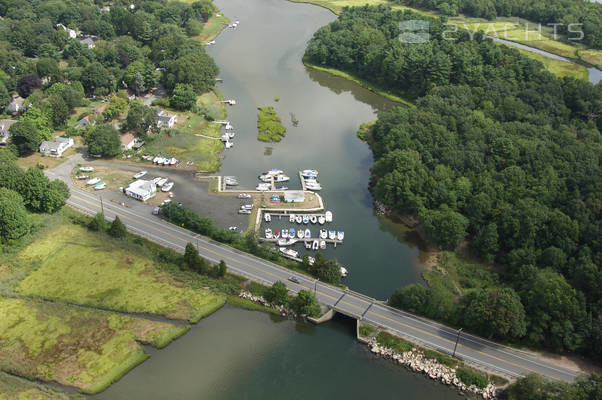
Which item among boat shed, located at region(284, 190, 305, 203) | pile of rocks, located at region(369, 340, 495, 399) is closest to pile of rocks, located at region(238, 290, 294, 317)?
pile of rocks, located at region(369, 340, 495, 399)

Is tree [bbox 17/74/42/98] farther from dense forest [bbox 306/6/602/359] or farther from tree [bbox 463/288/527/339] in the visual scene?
tree [bbox 463/288/527/339]

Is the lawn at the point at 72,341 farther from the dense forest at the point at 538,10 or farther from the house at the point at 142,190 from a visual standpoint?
the dense forest at the point at 538,10

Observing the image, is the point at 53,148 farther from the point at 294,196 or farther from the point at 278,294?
the point at 278,294

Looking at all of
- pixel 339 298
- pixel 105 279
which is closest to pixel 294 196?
pixel 339 298

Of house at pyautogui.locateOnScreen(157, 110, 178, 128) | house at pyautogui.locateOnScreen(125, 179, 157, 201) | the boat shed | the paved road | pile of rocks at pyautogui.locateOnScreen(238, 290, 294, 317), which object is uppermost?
house at pyautogui.locateOnScreen(157, 110, 178, 128)

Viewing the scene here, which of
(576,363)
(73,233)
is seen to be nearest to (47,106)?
(73,233)

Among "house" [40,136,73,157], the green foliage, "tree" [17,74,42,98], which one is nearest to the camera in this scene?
"house" [40,136,73,157]
